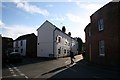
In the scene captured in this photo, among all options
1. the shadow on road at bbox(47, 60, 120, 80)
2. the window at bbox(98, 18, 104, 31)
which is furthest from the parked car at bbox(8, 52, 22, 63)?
the shadow on road at bbox(47, 60, 120, 80)

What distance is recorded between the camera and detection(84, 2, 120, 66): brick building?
21.1 metres

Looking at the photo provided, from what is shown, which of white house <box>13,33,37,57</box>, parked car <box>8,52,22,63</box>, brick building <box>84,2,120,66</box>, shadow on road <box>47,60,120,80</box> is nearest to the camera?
shadow on road <box>47,60,120,80</box>

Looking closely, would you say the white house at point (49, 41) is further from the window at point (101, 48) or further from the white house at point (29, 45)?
the window at point (101, 48)

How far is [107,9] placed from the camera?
2288 centimetres

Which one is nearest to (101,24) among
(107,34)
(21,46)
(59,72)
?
(107,34)

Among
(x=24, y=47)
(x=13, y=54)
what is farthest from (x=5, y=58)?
(x=24, y=47)

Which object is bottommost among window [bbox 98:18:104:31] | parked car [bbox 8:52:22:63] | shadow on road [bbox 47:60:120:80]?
shadow on road [bbox 47:60:120:80]

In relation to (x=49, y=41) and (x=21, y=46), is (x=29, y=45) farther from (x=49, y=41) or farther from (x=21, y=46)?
(x=49, y=41)

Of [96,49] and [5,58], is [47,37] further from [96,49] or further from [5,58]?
[96,49]

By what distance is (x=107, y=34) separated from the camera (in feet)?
75.9

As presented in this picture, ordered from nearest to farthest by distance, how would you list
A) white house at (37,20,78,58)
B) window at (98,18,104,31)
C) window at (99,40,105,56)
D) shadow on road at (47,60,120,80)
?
shadow on road at (47,60,120,80) → window at (99,40,105,56) → window at (98,18,104,31) → white house at (37,20,78,58)

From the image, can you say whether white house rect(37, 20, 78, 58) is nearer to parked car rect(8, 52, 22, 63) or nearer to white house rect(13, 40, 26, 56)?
white house rect(13, 40, 26, 56)

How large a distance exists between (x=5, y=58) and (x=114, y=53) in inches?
705

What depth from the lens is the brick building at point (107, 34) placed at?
21.1 m
